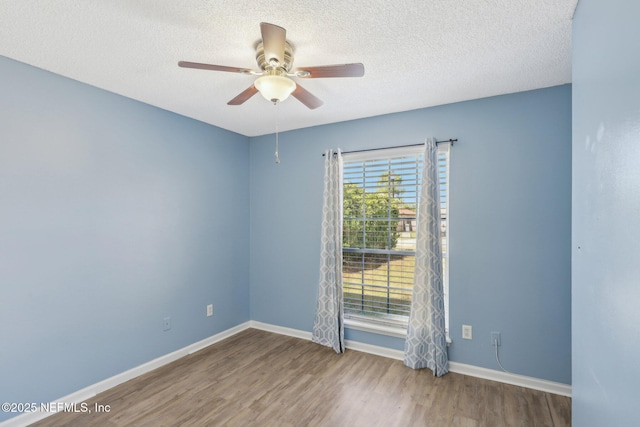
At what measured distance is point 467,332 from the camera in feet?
9.14

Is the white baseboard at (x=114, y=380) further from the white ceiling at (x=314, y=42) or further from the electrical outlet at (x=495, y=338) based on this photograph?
the electrical outlet at (x=495, y=338)

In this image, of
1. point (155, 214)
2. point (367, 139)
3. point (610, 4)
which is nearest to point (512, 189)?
point (367, 139)

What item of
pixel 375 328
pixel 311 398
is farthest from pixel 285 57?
pixel 375 328

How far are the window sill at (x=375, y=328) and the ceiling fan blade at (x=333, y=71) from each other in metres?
2.46

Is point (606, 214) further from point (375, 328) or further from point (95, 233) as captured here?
point (95, 233)

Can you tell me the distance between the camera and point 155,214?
117 inches

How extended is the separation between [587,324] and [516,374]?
1.62 m

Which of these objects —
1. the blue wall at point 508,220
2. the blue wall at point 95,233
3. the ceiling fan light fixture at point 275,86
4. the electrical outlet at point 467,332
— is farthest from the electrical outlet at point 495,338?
the blue wall at point 95,233

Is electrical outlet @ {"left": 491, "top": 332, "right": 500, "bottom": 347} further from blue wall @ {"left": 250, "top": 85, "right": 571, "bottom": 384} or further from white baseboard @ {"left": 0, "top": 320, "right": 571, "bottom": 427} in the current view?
white baseboard @ {"left": 0, "top": 320, "right": 571, "bottom": 427}

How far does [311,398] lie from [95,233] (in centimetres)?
218

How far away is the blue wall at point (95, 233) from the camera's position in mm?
2092

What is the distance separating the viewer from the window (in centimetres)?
311

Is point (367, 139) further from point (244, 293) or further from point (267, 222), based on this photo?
point (244, 293)

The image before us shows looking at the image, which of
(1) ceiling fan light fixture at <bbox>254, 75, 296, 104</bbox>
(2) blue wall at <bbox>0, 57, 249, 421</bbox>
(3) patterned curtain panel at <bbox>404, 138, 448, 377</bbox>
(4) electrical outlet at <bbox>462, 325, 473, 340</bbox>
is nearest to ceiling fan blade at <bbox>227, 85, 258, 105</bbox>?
(1) ceiling fan light fixture at <bbox>254, 75, 296, 104</bbox>
